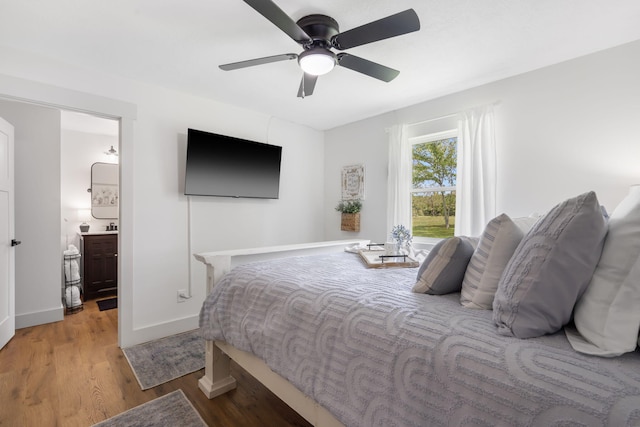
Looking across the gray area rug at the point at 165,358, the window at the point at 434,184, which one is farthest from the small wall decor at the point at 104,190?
the window at the point at 434,184

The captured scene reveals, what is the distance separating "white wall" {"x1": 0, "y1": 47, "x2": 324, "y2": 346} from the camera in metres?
2.44

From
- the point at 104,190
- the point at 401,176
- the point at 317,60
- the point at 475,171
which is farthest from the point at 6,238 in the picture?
the point at 475,171

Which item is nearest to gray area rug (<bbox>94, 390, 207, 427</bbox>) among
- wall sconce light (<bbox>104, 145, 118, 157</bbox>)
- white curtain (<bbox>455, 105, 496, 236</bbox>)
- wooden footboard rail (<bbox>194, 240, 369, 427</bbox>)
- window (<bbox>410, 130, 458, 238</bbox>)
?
wooden footboard rail (<bbox>194, 240, 369, 427</bbox>)

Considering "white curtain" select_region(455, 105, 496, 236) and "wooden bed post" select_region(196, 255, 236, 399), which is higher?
"white curtain" select_region(455, 105, 496, 236)

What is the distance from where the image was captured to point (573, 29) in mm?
1994

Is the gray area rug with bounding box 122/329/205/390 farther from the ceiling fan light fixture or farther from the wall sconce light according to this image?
the wall sconce light

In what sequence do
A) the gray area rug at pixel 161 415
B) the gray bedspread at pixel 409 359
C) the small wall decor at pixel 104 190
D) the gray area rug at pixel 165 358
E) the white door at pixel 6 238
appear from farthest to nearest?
the small wall decor at pixel 104 190 → the white door at pixel 6 238 → the gray area rug at pixel 165 358 → the gray area rug at pixel 161 415 → the gray bedspread at pixel 409 359

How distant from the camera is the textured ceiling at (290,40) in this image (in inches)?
70.4

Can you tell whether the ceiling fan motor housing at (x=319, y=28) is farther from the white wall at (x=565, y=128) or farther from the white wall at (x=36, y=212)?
the white wall at (x=36, y=212)

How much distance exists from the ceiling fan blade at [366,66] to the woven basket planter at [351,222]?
1966 millimetres

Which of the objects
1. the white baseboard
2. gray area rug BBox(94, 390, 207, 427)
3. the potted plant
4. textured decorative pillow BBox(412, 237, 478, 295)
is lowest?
gray area rug BBox(94, 390, 207, 427)

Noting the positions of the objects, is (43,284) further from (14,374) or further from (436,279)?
(436,279)

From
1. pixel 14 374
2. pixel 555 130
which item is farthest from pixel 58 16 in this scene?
pixel 555 130

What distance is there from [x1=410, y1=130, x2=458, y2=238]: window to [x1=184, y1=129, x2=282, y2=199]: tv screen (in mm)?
1636
